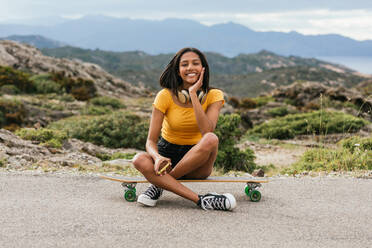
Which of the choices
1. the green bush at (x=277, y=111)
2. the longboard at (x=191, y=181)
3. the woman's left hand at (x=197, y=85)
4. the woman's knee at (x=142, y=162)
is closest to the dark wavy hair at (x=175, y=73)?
the woman's left hand at (x=197, y=85)

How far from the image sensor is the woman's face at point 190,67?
453 cm

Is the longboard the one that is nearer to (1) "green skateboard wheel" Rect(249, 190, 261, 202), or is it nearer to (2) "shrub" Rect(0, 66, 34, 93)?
(1) "green skateboard wheel" Rect(249, 190, 261, 202)

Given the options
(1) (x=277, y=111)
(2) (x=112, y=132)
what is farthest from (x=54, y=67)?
(2) (x=112, y=132)

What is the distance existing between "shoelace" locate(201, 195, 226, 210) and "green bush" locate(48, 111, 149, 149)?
7599 millimetres

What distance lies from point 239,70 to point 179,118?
463 ft

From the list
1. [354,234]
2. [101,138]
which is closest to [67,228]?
[354,234]

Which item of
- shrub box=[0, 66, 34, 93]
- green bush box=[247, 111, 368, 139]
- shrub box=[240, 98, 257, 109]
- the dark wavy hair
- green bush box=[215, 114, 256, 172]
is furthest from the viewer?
shrub box=[240, 98, 257, 109]

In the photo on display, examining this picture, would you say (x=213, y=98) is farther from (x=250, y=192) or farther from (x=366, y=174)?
(x=366, y=174)

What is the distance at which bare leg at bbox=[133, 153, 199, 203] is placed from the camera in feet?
13.7

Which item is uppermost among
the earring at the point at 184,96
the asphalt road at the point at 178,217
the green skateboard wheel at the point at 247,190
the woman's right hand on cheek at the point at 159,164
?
the earring at the point at 184,96

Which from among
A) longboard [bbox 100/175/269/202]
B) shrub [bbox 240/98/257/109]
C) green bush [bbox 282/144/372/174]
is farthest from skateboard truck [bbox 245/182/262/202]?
shrub [bbox 240/98/257/109]

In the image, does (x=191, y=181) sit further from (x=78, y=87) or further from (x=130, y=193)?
(x=78, y=87)

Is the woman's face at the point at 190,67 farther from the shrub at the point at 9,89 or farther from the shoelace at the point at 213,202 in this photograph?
the shrub at the point at 9,89

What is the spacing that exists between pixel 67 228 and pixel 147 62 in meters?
133
